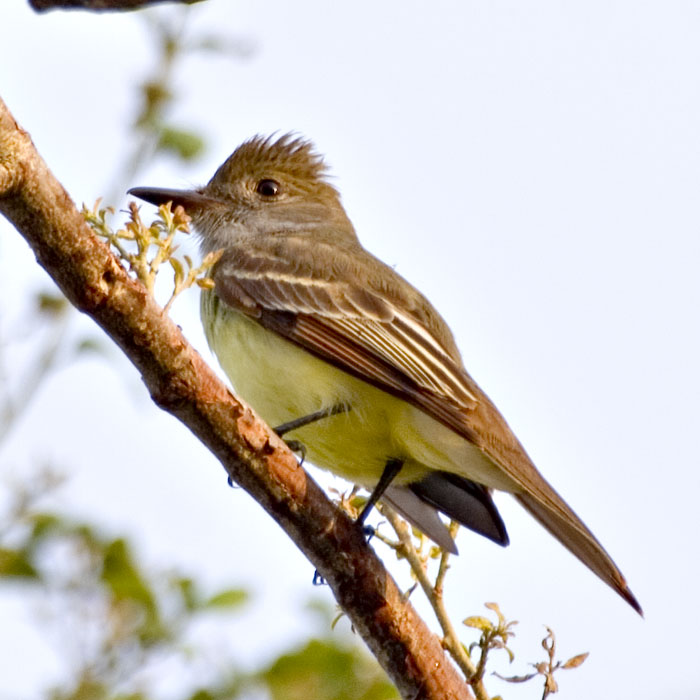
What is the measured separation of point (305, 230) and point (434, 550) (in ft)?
9.17

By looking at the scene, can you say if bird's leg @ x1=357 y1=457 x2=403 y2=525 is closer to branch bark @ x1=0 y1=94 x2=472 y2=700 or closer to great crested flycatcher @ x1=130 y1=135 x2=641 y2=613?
great crested flycatcher @ x1=130 y1=135 x2=641 y2=613

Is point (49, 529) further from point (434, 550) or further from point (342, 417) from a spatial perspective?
point (434, 550)

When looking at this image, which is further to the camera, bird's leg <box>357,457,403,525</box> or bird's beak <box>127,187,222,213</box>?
bird's beak <box>127,187,222,213</box>

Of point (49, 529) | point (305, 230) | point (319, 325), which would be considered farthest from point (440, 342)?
point (49, 529)

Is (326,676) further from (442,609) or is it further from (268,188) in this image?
(268,188)

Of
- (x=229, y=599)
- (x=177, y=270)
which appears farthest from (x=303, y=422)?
(x=177, y=270)

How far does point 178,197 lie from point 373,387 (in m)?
2.01

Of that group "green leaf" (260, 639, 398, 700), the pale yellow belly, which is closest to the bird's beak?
the pale yellow belly

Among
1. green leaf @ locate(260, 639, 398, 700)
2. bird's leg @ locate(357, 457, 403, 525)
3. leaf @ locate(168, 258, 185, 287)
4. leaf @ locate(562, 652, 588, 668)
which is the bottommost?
leaf @ locate(562, 652, 588, 668)

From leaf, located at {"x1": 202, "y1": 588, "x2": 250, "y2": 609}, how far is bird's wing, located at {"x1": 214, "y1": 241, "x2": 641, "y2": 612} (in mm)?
1004

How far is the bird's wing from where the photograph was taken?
187 inches

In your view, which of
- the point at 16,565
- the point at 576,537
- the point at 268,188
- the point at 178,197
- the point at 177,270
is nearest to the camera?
the point at 177,270

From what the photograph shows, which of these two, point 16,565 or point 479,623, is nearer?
point 479,623

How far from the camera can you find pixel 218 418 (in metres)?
3.59
